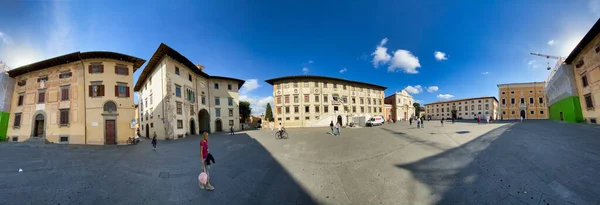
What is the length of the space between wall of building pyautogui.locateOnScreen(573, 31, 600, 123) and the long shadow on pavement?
15587mm

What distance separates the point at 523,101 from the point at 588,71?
40.8 m

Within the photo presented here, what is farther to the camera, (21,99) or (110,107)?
(21,99)

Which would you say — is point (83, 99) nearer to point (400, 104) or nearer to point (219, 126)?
point (219, 126)

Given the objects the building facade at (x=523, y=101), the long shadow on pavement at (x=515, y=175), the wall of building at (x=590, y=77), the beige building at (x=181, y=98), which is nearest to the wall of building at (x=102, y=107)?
the beige building at (x=181, y=98)

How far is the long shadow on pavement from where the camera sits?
4086mm

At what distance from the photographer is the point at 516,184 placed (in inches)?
184

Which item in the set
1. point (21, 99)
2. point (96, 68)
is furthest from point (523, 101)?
point (21, 99)

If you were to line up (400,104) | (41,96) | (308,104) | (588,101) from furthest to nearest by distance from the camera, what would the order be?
(400,104) < (308,104) < (588,101) < (41,96)

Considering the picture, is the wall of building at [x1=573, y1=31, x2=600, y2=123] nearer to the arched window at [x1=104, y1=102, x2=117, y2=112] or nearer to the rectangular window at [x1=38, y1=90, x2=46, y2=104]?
the arched window at [x1=104, y1=102, x2=117, y2=112]

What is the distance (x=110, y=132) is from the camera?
609 inches

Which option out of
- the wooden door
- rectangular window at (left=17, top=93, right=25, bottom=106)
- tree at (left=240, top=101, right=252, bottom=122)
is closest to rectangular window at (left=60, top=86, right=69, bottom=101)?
the wooden door

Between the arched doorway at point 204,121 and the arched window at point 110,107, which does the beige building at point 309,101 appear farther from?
the arched window at point 110,107

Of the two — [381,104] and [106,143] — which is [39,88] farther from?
[381,104]

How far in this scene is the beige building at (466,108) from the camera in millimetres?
54544
